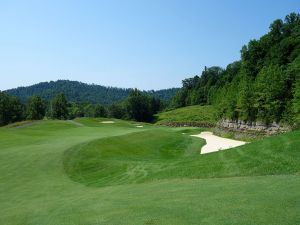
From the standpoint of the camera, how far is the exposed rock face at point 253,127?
49469 mm

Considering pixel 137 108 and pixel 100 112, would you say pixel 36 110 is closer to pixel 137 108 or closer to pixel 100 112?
pixel 137 108

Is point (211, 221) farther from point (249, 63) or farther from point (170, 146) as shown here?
point (249, 63)

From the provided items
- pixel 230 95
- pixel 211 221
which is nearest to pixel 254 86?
pixel 230 95

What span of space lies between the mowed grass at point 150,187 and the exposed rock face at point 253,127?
27.5m

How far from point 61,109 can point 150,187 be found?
119410 mm

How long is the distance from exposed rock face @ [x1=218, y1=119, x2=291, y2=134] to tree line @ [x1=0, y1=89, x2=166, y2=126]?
76904 mm

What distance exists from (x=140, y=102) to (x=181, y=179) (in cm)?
14820

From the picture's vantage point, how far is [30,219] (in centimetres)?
1266

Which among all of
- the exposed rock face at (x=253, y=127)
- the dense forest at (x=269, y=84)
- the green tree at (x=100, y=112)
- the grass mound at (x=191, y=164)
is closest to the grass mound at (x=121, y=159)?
the grass mound at (x=191, y=164)

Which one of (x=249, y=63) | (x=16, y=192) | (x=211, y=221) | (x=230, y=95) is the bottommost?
(x=16, y=192)

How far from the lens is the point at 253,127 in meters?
55.3

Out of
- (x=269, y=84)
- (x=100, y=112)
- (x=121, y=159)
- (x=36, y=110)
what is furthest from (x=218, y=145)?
(x=100, y=112)

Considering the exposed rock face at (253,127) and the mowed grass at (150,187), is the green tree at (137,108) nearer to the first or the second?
the exposed rock face at (253,127)

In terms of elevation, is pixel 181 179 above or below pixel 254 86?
below
